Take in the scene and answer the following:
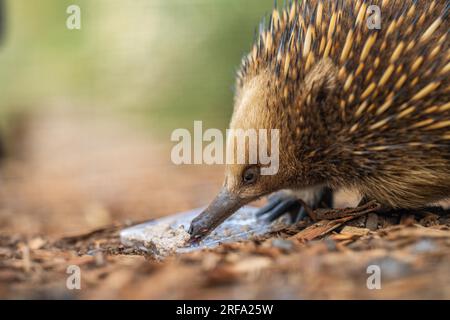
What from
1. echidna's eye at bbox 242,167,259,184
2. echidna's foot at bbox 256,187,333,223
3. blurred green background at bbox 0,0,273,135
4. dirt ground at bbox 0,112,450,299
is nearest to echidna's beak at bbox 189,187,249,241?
echidna's eye at bbox 242,167,259,184

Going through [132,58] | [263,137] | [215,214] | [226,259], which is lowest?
[226,259]

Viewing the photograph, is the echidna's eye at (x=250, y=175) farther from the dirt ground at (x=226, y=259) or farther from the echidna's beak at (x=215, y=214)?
the dirt ground at (x=226, y=259)

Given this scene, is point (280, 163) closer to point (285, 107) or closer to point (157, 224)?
point (285, 107)

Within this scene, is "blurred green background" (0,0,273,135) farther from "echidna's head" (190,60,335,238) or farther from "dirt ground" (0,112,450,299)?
"echidna's head" (190,60,335,238)

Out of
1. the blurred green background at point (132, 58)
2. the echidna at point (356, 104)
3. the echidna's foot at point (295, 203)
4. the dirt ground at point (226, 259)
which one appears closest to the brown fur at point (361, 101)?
the echidna at point (356, 104)

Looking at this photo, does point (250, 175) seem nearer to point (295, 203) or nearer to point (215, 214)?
point (215, 214)

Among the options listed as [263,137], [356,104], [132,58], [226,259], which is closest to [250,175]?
[263,137]

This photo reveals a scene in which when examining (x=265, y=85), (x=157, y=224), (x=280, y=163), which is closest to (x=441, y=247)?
(x=280, y=163)
